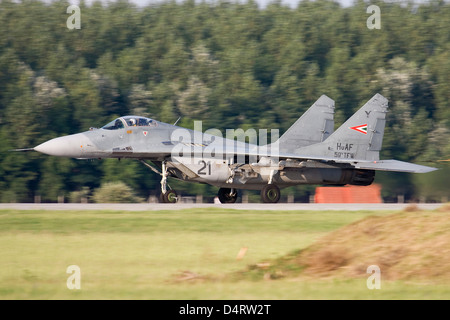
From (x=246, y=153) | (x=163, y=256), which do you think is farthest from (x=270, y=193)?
(x=163, y=256)

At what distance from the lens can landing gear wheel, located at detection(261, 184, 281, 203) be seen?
78.3 feet

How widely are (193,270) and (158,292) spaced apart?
138 centimetres

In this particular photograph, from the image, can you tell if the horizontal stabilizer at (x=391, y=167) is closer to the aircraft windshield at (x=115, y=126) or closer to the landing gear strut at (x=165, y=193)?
the landing gear strut at (x=165, y=193)

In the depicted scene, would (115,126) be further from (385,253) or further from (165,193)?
(385,253)

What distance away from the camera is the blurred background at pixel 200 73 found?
39250 mm

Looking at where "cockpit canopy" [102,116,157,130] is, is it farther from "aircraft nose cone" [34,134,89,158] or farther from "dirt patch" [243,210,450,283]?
"dirt patch" [243,210,450,283]

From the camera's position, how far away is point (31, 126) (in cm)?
3941

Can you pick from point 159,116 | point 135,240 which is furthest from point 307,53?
point 135,240

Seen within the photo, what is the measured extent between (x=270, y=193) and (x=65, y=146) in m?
7.27

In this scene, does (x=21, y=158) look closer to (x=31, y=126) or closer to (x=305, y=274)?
(x=31, y=126)

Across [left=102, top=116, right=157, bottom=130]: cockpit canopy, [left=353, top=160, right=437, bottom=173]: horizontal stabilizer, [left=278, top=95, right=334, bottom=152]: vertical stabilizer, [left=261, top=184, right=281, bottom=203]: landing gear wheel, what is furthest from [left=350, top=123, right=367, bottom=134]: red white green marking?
[left=102, top=116, right=157, bottom=130]: cockpit canopy

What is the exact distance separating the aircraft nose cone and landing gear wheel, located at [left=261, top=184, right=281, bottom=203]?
6.42 m

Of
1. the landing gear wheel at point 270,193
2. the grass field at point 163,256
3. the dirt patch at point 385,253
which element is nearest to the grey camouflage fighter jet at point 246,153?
the landing gear wheel at point 270,193

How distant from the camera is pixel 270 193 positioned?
78.6ft
